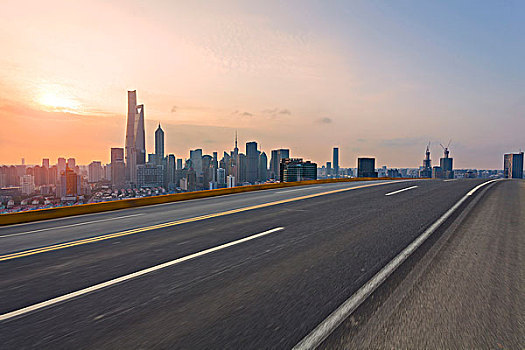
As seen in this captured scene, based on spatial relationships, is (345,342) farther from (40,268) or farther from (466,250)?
(40,268)

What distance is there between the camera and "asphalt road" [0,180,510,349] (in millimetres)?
2279

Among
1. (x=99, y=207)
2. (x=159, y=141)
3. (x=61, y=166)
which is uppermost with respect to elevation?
(x=159, y=141)

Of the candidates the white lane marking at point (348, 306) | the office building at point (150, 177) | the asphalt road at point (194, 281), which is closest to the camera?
the white lane marking at point (348, 306)

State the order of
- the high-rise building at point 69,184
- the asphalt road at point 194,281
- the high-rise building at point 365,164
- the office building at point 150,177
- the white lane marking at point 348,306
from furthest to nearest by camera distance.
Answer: the high-rise building at point 365,164 < the office building at point 150,177 < the high-rise building at point 69,184 < the asphalt road at point 194,281 < the white lane marking at point 348,306

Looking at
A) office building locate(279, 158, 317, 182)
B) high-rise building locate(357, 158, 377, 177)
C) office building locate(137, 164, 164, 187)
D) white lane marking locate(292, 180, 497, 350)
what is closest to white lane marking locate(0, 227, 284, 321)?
white lane marking locate(292, 180, 497, 350)

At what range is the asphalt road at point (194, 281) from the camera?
7.48 ft

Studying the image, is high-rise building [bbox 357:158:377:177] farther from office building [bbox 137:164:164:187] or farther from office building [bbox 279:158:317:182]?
office building [bbox 137:164:164:187]

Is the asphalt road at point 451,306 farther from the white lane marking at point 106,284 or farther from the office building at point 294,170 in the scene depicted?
the office building at point 294,170

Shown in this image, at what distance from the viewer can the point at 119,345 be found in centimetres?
214

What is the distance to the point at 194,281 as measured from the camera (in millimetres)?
3297

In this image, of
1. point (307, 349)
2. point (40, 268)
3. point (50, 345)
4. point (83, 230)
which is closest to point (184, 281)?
point (50, 345)

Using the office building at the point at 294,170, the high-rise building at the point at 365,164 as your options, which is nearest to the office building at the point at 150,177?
the office building at the point at 294,170

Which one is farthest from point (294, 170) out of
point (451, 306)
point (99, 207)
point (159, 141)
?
point (159, 141)

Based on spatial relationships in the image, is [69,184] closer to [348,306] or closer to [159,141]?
[348,306]
